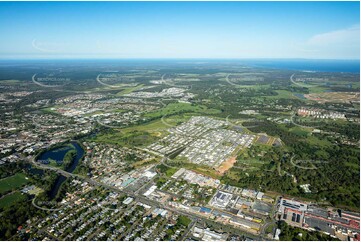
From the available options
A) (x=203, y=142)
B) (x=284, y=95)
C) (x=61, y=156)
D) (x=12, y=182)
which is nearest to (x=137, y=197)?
(x=12, y=182)

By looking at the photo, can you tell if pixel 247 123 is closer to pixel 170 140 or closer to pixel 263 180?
pixel 170 140

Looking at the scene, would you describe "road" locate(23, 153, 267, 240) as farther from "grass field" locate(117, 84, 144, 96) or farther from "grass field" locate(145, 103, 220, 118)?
"grass field" locate(117, 84, 144, 96)

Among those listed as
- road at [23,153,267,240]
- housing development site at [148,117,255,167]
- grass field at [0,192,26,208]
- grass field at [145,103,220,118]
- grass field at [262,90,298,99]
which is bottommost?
grass field at [0,192,26,208]

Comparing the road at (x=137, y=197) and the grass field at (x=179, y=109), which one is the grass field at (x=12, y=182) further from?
the grass field at (x=179, y=109)

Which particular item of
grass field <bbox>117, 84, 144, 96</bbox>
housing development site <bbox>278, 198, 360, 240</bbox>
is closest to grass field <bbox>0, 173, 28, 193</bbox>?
housing development site <bbox>278, 198, 360, 240</bbox>

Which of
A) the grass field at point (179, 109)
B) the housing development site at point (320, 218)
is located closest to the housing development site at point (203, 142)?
the grass field at point (179, 109)

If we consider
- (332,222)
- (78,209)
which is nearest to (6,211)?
(78,209)
